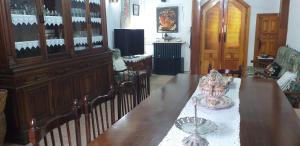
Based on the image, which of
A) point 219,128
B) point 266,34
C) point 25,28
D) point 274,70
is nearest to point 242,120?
point 219,128

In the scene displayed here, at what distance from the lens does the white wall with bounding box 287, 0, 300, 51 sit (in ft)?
13.3

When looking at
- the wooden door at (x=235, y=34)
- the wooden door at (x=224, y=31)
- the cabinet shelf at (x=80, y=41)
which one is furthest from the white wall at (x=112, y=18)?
the wooden door at (x=235, y=34)

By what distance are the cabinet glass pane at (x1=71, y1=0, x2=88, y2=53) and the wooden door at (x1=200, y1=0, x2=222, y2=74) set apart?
3.06 meters

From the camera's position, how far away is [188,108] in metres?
1.85

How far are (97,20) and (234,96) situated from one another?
9.53 ft

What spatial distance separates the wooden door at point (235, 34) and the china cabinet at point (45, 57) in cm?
319

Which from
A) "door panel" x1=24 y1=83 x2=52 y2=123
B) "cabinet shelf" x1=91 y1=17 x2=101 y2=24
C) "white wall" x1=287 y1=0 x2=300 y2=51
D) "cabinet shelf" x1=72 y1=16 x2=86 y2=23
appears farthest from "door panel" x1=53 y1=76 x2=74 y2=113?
"white wall" x1=287 y1=0 x2=300 y2=51

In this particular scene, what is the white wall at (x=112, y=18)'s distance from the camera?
5.49 meters

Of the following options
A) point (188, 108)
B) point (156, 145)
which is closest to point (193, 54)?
point (188, 108)

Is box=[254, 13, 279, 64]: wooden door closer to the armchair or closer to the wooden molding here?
the wooden molding

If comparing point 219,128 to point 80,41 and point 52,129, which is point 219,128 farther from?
point 80,41

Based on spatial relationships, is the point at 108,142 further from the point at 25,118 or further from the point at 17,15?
the point at 17,15

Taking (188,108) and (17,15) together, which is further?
(17,15)

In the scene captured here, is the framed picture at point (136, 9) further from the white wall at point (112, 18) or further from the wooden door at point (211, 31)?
the wooden door at point (211, 31)
